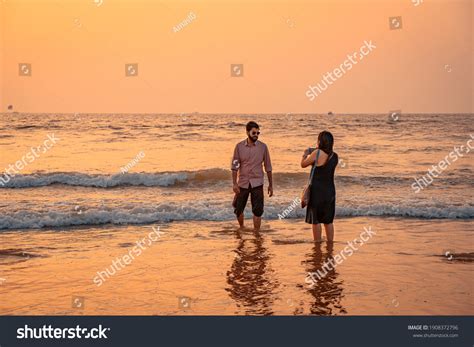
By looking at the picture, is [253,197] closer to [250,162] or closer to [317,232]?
[250,162]

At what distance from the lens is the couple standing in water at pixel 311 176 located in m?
8.52

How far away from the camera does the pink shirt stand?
9.94 meters

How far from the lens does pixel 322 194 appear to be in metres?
8.69

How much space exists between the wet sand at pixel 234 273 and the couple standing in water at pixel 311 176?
565 millimetres

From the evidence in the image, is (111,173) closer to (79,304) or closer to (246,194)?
(246,194)

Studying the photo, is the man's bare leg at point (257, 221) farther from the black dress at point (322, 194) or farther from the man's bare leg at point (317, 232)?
the black dress at point (322, 194)

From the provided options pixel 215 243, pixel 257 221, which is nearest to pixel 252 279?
pixel 215 243

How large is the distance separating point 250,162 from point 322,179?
1.76m

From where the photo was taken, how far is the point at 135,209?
45.6ft

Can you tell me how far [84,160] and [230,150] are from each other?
8.25 meters

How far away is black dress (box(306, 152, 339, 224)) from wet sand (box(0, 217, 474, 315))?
0.64m

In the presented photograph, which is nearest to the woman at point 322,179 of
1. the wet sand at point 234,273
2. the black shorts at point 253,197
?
the wet sand at point 234,273

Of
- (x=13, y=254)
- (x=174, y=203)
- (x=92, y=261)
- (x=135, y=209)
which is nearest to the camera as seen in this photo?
(x=92, y=261)
